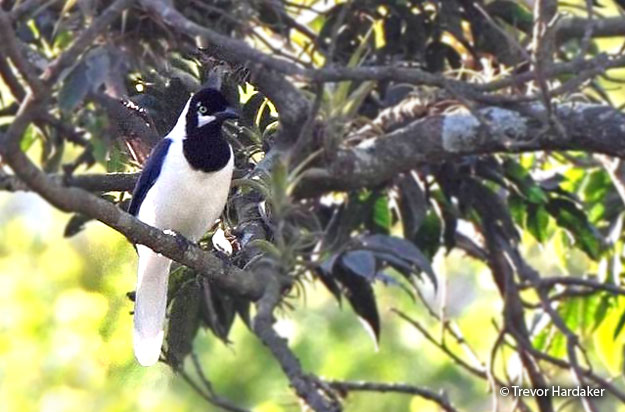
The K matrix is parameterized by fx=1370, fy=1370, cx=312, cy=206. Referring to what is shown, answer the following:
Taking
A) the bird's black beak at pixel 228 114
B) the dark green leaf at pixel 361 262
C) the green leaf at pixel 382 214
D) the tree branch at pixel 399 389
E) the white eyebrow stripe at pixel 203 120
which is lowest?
the tree branch at pixel 399 389

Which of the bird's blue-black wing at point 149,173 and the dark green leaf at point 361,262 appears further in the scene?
the dark green leaf at point 361,262

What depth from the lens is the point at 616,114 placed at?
3.22 meters

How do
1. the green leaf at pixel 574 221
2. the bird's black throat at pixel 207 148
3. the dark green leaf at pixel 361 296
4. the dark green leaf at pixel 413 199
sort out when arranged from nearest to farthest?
the bird's black throat at pixel 207 148
the dark green leaf at pixel 413 199
the dark green leaf at pixel 361 296
the green leaf at pixel 574 221

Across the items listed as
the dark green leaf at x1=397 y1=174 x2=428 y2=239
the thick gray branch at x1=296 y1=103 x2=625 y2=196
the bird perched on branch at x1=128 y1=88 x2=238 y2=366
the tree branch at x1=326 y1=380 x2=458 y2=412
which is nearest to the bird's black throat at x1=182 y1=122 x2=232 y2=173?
the bird perched on branch at x1=128 y1=88 x2=238 y2=366

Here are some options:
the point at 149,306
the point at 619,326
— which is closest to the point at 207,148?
the point at 149,306

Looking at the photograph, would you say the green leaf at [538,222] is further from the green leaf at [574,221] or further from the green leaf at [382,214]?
the green leaf at [382,214]

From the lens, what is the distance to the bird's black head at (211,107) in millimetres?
2615

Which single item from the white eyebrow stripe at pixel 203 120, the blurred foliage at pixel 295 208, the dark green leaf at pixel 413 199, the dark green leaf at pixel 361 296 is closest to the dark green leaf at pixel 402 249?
the blurred foliage at pixel 295 208

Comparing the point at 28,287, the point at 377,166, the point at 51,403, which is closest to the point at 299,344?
the point at 28,287

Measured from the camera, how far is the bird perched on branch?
9.03ft

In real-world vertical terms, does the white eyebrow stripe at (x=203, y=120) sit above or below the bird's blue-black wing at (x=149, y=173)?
above

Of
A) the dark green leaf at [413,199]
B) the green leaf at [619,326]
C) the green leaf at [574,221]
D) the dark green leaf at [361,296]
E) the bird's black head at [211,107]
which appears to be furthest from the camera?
the green leaf at [619,326]

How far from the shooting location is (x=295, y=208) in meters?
2.01

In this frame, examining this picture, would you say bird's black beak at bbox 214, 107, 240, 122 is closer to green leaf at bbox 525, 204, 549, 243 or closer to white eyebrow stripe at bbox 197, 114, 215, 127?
white eyebrow stripe at bbox 197, 114, 215, 127
